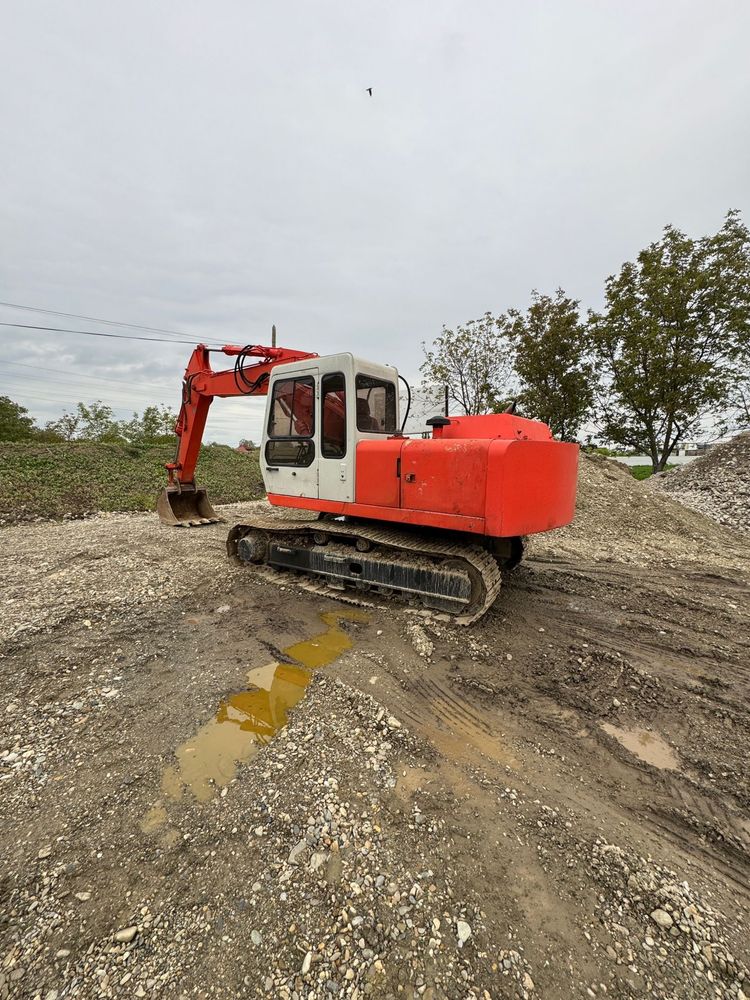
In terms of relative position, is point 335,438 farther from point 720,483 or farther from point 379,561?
point 720,483

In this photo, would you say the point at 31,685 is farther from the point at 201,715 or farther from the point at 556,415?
the point at 556,415

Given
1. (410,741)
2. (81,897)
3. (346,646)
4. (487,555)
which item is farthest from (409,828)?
(487,555)

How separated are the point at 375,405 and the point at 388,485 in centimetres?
124

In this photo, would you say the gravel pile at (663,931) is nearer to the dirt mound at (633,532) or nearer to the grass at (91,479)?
the dirt mound at (633,532)

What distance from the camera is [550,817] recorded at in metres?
2.30

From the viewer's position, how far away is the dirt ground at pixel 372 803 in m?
1.66

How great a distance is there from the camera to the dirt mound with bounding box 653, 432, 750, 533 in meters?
11.2

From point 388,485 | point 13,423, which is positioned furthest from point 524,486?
point 13,423

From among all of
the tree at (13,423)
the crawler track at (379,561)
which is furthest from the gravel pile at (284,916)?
the tree at (13,423)

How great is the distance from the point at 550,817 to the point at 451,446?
2.97 metres

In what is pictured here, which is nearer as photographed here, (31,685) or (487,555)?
(31,685)

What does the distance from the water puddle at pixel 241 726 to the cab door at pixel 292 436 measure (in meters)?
2.12

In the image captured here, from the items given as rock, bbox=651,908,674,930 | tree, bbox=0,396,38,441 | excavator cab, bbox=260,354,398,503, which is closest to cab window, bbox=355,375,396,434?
excavator cab, bbox=260,354,398,503

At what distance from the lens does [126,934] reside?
1.72 m
